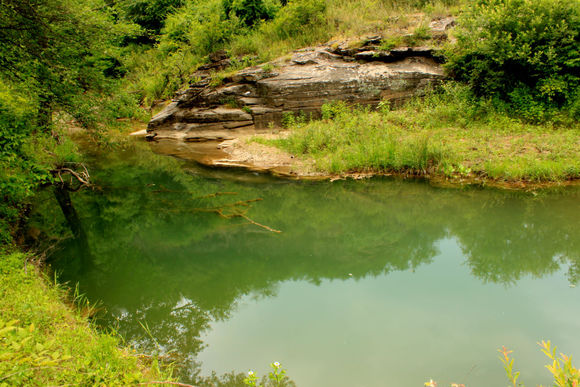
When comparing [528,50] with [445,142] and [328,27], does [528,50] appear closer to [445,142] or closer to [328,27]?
[445,142]

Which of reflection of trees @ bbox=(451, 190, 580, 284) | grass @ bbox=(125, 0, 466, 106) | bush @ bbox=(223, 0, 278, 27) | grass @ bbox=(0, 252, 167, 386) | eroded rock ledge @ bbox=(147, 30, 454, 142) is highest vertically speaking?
bush @ bbox=(223, 0, 278, 27)

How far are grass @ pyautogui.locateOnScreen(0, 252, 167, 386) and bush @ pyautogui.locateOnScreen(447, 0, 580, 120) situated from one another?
12.3 metres

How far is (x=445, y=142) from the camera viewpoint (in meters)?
10.3

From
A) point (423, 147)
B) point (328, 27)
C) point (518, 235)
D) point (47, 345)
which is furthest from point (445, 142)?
point (47, 345)

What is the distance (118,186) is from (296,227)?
19.1ft

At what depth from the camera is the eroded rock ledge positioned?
46.1 ft

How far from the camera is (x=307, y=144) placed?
1188cm

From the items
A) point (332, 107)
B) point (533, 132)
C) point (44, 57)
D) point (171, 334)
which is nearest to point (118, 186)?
point (44, 57)

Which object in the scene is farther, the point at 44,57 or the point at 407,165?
the point at 407,165

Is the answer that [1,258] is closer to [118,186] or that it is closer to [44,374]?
[44,374]

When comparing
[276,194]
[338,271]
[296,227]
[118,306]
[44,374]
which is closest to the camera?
[44,374]

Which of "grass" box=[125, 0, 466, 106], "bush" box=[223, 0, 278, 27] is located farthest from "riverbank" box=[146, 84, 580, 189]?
"bush" box=[223, 0, 278, 27]

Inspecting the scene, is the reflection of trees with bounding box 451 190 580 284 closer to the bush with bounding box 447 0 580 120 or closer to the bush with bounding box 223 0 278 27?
the bush with bounding box 447 0 580 120

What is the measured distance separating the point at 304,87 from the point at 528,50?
7282mm
